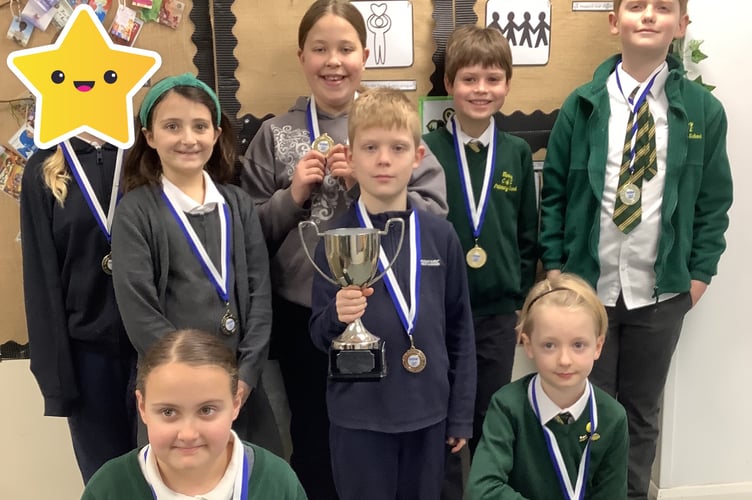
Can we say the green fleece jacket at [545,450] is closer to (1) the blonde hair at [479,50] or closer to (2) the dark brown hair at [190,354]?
(2) the dark brown hair at [190,354]

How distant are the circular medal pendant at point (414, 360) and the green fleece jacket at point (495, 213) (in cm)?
58

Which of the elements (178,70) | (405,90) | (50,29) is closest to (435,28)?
(405,90)

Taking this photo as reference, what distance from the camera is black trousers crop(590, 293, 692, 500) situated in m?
2.35

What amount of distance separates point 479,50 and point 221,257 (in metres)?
1.11

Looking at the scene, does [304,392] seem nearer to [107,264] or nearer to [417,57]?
[107,264]

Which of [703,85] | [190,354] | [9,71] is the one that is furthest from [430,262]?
[9,71]

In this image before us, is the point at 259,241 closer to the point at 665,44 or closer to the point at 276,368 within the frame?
the point at 276,368

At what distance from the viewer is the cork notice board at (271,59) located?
2.39 metres

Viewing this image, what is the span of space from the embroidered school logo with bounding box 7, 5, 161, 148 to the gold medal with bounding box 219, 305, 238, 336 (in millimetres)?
530

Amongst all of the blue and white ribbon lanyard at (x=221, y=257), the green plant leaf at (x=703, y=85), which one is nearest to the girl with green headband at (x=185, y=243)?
the blue and white ribbon lanyard at (x=221, y=257)

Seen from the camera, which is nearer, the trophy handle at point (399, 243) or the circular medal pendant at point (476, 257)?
the trophy handle at point (399, 243)

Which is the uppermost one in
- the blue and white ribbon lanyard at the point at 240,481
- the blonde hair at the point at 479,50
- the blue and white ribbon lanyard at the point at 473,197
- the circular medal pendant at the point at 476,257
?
the blonde hair at the point at 479,50

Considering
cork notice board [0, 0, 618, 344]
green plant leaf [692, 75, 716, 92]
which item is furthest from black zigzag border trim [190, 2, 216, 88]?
green plant leaf [692, 75, 716, 92]

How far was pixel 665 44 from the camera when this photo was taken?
2.24 meters
